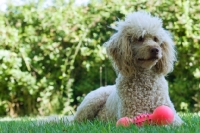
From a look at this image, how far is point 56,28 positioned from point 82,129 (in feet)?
19.2

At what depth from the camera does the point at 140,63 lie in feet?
16.2

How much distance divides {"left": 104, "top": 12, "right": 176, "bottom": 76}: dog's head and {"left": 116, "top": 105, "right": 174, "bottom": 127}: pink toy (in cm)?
60

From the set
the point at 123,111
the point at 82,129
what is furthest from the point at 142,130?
the point at 123,111

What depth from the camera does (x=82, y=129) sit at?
13.6 ft

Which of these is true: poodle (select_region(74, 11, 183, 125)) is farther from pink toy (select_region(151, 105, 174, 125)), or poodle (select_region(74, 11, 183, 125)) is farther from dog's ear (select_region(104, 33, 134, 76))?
pink toy (select_region(151, 105, 174, 125))

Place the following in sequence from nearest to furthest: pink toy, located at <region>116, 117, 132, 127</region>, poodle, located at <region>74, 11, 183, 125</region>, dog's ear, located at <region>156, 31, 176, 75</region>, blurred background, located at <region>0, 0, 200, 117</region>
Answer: pink toy, located at <region>116, 117, 132, 127</region>
poodle, located at <region>74, 11, 183, 125</region>
dog's ear, located at <region>156, 31, 176, 75</region>
blurred background, located at <region>0, 0, 200, 117</region>

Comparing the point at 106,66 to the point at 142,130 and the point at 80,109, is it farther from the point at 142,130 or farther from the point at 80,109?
the point at 142,130

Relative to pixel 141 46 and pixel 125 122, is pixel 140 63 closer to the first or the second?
pixel 141 46

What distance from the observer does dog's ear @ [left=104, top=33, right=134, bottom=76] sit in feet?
16.2

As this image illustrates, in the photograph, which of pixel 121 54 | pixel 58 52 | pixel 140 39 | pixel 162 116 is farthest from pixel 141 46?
pixel 58 52

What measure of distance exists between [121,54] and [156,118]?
3.15ft

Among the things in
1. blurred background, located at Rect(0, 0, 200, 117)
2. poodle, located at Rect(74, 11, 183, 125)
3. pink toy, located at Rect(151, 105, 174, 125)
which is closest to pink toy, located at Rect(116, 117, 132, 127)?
pink toy, located at Rect(151, 105, 174, 125)

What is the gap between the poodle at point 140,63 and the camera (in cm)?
482

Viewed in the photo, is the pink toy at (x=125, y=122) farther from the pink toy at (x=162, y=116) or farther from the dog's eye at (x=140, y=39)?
the dog's eye at (x=140, y=39)
